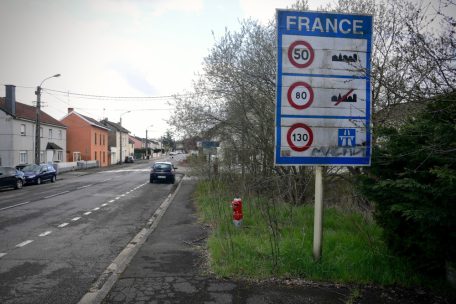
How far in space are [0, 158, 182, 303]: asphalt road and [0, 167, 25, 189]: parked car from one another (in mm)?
8324

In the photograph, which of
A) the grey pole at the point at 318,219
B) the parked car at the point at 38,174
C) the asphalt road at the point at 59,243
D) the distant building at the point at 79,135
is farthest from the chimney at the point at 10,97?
the grey pole at the point at 318,219

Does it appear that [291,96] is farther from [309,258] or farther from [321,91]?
[309,258]

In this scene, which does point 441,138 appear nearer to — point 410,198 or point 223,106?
point 410,198

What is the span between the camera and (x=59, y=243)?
8453mm

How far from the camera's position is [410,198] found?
4430 millimetres

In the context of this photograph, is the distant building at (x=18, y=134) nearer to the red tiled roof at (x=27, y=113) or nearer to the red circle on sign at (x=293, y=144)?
the red tiled roof at (x=27, y=113)

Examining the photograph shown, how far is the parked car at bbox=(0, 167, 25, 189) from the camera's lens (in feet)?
75.1

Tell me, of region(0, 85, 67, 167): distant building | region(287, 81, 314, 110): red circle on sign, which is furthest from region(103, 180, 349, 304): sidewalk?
region(0, 85, 67, 167): distant building

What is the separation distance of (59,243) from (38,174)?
22.5 meters

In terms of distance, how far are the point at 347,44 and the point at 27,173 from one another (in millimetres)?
27572

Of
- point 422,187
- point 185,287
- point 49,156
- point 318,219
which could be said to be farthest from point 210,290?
point 49,156

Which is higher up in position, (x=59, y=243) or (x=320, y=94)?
(x=320, y=94)

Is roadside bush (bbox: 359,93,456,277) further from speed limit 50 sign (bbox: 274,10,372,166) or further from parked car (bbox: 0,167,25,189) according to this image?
parked car (bbox: 0,167,25,189)

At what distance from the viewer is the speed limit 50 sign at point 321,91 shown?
18.6 ft
